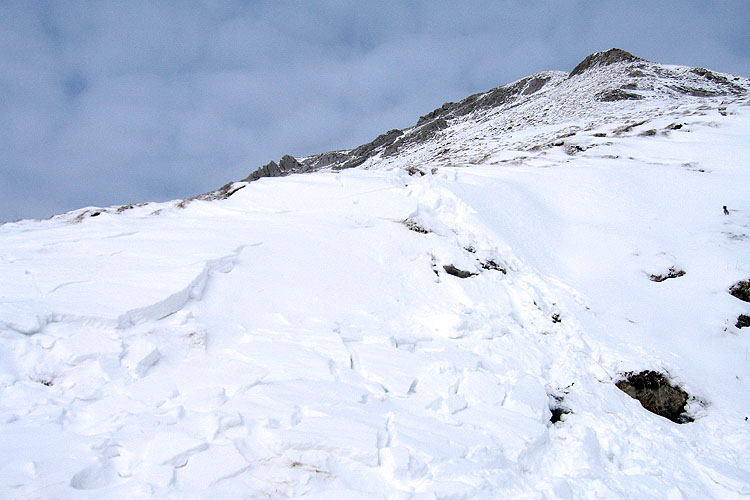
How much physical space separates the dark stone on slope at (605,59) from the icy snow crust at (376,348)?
38585 mm

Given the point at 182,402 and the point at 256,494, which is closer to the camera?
the point at 256,494

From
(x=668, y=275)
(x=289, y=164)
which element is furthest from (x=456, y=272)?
(x=289, y=164)

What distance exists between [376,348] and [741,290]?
683cm

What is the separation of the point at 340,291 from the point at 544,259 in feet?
15.5

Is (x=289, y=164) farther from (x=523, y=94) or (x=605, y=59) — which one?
(x=605, y=59)

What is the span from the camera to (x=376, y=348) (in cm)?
552

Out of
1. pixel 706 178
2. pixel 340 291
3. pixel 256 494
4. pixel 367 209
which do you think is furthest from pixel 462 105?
pixel 256 494

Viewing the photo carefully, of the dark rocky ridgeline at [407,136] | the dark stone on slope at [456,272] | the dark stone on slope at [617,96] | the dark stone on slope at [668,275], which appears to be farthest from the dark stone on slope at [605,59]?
the dark stone on slope at [456,272]

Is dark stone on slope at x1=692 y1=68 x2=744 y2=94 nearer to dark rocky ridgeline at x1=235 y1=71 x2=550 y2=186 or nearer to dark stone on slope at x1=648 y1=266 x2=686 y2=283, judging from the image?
dark rocky ridgeline at x1=235 y1=71 x2=550 y2=186

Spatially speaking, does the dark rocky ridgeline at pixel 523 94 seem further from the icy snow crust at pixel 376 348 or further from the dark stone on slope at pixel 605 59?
the icy snow crust at pixel 376 348

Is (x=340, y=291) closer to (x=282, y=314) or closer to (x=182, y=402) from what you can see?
(x=282, y=314)

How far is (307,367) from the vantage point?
16.1 ft

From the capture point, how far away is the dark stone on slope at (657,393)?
5.33 m

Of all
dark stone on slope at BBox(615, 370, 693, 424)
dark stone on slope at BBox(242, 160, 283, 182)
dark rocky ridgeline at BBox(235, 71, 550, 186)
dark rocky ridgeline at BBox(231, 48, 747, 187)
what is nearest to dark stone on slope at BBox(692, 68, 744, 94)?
dark rocky ridgeline at BBox(231, 48, 747, 187)
